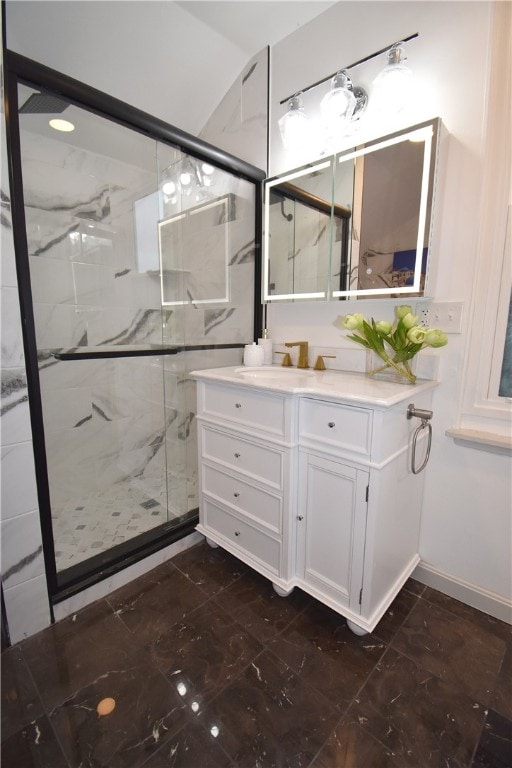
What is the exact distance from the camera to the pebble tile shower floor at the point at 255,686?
0.92m

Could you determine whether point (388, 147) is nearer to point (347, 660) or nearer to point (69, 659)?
point (347, 660)

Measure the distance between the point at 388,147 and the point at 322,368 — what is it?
0.95 meters

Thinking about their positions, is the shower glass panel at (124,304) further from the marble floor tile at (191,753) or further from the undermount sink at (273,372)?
the marble floor tile at (191,753)

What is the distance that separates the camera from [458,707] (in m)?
1.03

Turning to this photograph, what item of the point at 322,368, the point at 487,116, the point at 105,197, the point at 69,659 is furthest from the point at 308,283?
the point at 69,659

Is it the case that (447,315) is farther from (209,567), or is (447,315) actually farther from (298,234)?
(209,567)

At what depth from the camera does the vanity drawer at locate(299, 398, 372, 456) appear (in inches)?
43.2

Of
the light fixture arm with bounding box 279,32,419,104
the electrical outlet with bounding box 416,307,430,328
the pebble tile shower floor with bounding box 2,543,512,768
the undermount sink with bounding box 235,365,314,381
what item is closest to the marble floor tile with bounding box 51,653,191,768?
the pebble tile shower floor with bounding box 2,543,512,768

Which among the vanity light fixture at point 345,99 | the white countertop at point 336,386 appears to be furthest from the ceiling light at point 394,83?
the white countertop at point 336,386

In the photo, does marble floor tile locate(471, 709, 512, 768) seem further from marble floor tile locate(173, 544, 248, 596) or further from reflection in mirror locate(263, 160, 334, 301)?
reflection in mirror locate(263, 160, 334, 301)

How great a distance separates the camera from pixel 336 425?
3.81ft

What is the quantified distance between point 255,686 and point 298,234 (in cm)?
184

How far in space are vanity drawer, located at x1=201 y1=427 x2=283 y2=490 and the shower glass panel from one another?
1.39 ft

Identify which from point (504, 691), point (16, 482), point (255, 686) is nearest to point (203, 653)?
point (255, 686)
